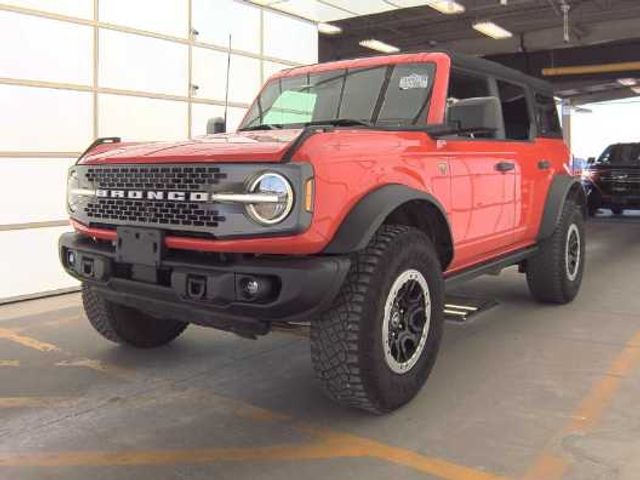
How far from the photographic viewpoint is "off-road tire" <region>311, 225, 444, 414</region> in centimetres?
337

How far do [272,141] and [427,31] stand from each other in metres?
16.6

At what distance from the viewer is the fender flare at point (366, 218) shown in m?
3.27

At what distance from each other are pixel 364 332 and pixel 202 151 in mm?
1157

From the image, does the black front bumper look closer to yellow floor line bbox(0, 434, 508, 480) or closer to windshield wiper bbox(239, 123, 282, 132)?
yellow floor line bbox(0, 434, 508, 480)

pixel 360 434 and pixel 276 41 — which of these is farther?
pixel 276 41

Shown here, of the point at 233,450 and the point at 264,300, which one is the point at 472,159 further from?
the point at 233,450

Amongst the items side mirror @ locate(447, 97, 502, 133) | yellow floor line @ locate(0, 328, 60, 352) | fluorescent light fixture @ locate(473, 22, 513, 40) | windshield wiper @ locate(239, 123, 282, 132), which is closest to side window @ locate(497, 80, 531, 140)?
side mirror @ locate(447, 97, 502, 133)

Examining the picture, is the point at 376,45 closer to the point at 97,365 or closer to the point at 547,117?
the point at 547,117

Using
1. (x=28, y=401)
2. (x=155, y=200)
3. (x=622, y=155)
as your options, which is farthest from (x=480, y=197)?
(x=622, y=155)

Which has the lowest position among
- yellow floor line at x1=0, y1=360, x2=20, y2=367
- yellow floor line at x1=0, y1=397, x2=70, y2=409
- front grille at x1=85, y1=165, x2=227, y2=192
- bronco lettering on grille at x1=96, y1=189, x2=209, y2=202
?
yellow floor line at x1=0, y1=397, x2=70, y2=409

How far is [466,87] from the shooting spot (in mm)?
4863

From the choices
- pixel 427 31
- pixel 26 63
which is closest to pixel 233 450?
pixel 26 63

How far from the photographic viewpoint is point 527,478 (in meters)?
3.04

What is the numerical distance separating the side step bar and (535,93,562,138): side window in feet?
3.40
